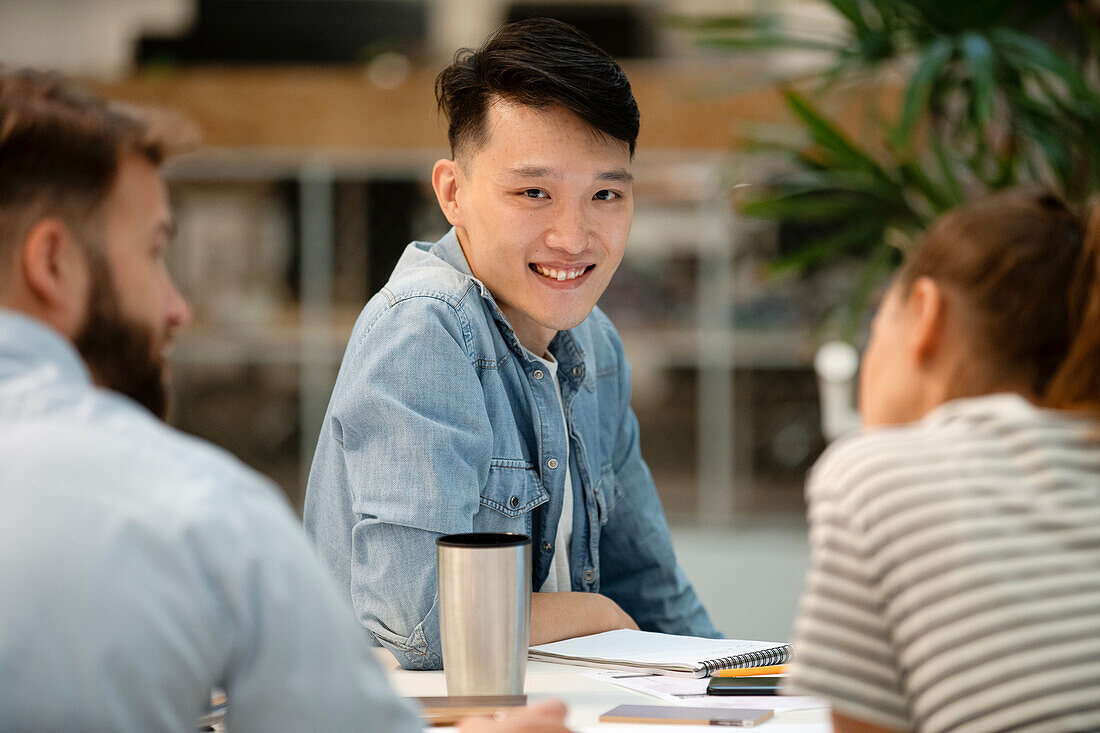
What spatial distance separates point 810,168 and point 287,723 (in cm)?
216

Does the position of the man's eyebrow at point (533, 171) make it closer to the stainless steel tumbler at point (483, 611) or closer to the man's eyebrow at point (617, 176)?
the man's eyebrow at point (617, 176)

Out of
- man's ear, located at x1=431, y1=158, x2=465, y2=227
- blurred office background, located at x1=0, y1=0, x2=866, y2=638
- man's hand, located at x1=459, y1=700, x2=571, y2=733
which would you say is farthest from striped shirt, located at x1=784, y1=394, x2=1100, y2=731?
blurred office background, located at x1=0, y1=0, x2=866, y2=638

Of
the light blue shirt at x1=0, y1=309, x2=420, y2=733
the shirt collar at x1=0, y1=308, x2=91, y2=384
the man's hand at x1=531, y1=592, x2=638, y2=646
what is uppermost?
the shirt collar at x1=0, y1=308, x2=91, y2=384

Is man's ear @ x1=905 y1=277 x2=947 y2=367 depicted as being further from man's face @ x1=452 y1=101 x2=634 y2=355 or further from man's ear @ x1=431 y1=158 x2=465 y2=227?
man's ear @ x1=431 y1=158 x2=465 y2=227

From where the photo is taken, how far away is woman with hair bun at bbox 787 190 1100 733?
0.76 metres

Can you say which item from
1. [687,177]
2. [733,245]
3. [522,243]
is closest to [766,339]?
[733,245]

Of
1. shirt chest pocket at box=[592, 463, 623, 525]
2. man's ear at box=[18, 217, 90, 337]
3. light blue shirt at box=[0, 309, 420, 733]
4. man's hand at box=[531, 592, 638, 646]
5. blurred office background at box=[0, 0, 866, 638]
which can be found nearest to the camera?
light blue shirt at box=[0, 309, 420, 733]

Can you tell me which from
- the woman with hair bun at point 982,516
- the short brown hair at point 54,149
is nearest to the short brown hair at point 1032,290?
the woman with hair bun at point 982,516

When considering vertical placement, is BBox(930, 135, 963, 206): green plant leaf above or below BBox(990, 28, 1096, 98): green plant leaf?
below

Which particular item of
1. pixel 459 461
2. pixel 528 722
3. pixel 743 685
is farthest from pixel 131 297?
pixel 743 685

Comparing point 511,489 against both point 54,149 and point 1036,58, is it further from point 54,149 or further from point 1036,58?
point 1036,58

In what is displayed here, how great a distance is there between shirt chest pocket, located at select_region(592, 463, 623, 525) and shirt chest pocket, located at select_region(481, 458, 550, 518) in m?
0.16

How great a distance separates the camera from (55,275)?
72 cm

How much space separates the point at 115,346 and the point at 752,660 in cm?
73
